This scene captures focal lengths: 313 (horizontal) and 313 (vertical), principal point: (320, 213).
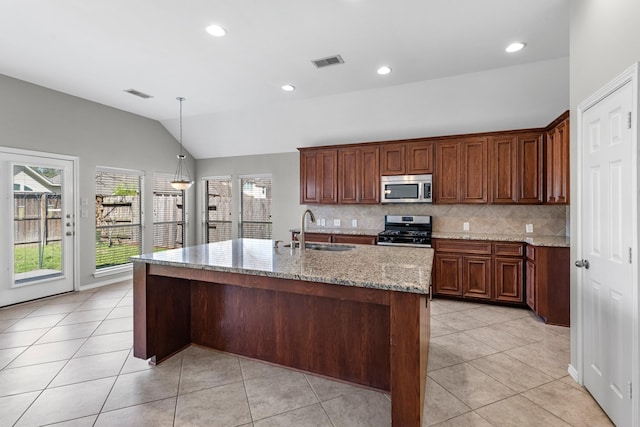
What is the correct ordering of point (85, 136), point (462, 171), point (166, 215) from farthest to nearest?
point (166, 215) < point (85, 136) < point (462, 171)

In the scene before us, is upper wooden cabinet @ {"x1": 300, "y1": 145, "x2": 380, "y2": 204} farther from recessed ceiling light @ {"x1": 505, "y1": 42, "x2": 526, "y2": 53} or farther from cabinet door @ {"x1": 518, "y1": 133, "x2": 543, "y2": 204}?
recessed ceiling light @ {"x1": 505, "y1": 42, "x2": 526, "y2": 53}

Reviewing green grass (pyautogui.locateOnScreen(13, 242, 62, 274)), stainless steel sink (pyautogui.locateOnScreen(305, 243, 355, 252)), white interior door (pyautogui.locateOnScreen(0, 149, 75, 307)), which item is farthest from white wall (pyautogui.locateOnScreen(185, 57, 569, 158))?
green grass (pyautogui.locateOnScreen(13, 242, 62, 274))

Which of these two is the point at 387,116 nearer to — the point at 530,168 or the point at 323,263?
the point at 530,168

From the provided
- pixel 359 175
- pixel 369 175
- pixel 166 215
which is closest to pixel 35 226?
pixel 166 215

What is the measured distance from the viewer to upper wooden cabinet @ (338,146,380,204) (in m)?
4.98

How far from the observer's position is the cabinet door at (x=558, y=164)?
3.37 metres

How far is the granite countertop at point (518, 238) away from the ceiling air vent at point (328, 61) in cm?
266

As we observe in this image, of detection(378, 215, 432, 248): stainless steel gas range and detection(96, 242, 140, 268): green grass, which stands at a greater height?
detection(378, 215, 432, 248): stainless steel gas range

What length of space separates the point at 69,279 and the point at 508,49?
21.3 ft

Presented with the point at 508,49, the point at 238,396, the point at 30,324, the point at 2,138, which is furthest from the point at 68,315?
the point at 508,49

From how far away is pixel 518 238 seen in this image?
407 cm

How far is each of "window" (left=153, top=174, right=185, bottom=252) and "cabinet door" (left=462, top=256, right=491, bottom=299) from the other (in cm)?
555

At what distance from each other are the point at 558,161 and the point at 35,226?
6794 millimetres

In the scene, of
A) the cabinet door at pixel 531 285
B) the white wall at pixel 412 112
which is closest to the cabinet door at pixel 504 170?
the white wall at pixel 412 112
